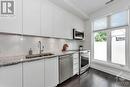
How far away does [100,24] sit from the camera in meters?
4.31

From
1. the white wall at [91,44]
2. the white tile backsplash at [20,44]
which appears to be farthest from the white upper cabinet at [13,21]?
the white wall at [91,44]

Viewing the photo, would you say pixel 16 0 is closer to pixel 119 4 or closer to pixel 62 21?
pixel 62 21

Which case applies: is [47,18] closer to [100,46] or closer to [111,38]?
[111,38]

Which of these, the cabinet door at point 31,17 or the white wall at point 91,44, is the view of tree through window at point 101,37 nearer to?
the white wall at point 91,44

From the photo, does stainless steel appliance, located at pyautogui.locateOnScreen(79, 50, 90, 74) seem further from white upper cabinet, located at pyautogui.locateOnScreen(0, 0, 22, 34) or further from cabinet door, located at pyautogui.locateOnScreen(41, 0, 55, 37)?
white upper cabinet, located at pyautogui.locateOnScreen(0, 0, 22, 34)

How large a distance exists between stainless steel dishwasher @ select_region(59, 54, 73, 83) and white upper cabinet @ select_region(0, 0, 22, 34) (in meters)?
1.34

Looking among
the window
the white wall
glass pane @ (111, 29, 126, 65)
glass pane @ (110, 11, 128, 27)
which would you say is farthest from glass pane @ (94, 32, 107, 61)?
glass pane @ (110, 11, 128, 27)

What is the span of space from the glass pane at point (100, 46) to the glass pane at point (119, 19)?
60 centimetres

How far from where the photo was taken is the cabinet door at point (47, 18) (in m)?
2.59

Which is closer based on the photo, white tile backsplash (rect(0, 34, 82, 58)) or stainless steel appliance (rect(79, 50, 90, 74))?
white tile backsplash (rect(0, 34, 82, 58))

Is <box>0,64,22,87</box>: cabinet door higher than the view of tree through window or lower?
lower

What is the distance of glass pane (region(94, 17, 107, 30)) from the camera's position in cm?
408

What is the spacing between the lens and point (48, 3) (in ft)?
9.18

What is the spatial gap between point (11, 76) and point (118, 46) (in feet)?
11.7
